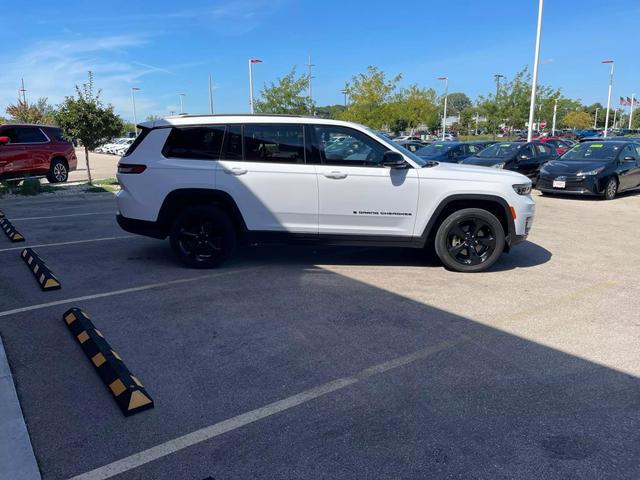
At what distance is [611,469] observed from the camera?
2.72 m

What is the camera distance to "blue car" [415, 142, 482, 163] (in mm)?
17656

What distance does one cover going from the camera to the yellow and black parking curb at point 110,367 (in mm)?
3299

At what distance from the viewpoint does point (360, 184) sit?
20.2 feet

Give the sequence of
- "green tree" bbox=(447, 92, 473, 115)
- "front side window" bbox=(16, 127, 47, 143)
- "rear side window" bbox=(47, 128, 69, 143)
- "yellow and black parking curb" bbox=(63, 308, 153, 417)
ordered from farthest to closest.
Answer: "green tree" bbox=(447, 92, 473, 115)
"rear side window" bbox=(47, 128, 69, 143)
"front side window" bbox=(16, 127, 47, 143)
"yellow and black parking curb" bbox=(63, 308, 153, 417)

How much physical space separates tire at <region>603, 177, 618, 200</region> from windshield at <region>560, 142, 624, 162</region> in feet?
2.55

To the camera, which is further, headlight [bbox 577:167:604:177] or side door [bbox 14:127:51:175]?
side door [bbox 14:127:51:175]

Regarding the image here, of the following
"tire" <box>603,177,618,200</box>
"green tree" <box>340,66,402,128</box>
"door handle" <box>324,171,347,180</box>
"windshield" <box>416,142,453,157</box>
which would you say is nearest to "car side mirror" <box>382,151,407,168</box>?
"door handle" <box>324,171,347,180</box>

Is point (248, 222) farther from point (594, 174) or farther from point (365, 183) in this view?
point (594, 174)

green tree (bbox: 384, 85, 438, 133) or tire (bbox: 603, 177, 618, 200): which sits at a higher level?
green tree (bbox: 384, 85, 438, 133)

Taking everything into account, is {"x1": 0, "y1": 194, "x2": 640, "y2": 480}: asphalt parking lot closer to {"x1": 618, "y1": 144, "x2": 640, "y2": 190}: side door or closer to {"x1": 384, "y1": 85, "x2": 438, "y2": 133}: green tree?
{"x1": 618, "y1": 144, "x2": 640, "y2": 190}: side door

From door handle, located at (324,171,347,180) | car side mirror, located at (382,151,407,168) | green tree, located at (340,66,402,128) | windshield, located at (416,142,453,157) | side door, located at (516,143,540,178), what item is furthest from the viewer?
green tree, located at (340,66,402,128)

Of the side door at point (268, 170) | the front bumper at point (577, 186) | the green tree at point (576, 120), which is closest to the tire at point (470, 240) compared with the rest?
the side door at point (268, 170)

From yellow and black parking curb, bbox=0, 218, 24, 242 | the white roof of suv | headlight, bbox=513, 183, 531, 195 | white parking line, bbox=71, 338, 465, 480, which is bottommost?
white parking line, bbox=71, 338, 465, 480

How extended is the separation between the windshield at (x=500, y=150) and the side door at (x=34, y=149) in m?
14.1
